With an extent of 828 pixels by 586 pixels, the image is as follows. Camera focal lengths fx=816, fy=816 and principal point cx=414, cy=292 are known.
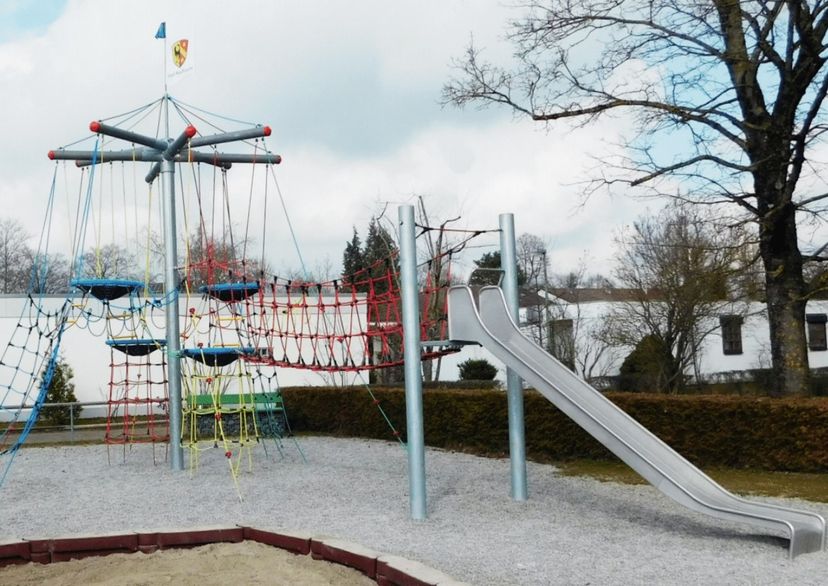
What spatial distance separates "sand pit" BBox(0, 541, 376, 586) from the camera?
5758 millimetres

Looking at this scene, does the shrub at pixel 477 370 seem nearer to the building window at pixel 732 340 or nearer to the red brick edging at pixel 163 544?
the building window at pixel 732 340

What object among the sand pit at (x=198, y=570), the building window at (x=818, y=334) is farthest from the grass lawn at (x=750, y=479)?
the building window at (x=818, y=334)

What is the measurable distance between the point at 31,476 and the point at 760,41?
12.4 m

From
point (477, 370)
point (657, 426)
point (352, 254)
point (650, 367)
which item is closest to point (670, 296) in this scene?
point (650, 367)

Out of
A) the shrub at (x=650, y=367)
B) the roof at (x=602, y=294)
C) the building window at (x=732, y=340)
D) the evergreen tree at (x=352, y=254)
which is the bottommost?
the shrub at (x=650, y=367)

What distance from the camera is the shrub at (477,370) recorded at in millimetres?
28422

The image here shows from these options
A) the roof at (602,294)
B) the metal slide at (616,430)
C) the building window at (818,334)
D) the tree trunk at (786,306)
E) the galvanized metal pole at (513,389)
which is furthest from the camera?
the building window at (818,334)

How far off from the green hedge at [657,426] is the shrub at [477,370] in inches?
495

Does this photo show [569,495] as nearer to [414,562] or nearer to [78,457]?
[414,562]

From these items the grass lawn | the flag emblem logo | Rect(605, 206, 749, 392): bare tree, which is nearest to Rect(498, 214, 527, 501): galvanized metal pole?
the grass lawn

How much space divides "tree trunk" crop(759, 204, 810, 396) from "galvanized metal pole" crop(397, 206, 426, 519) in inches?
286

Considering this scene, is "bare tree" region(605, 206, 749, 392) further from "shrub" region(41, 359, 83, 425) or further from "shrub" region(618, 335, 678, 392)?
"shrub" region(41, 359, 83, 425)

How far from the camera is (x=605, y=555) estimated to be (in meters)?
5.98

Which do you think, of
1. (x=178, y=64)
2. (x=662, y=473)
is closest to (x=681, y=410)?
(x=662, y=473)
